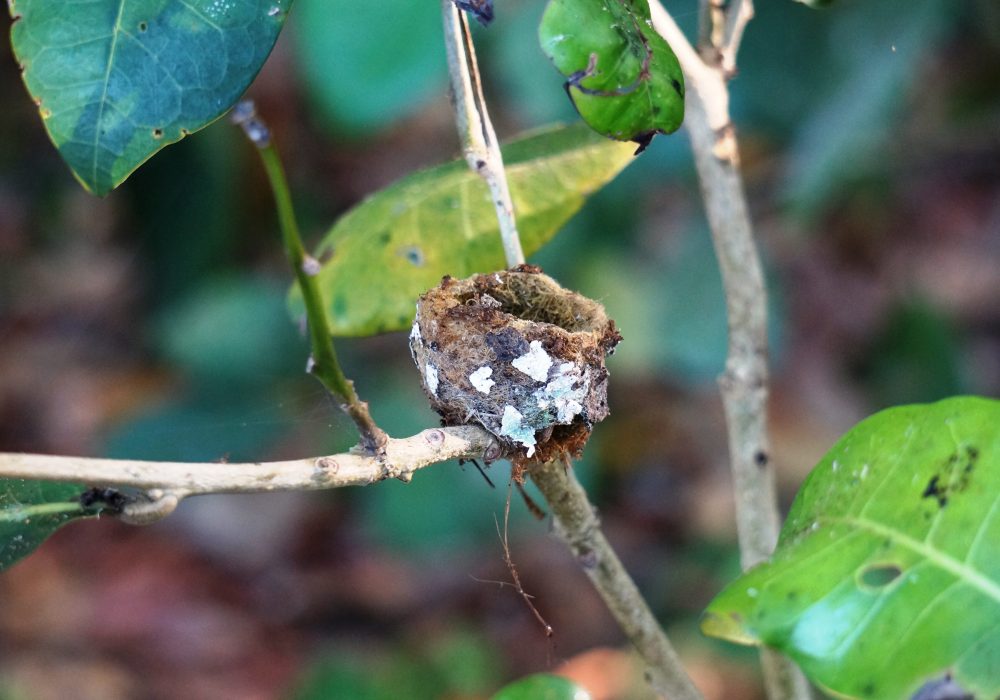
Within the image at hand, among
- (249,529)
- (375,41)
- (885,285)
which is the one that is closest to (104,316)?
(249,529)

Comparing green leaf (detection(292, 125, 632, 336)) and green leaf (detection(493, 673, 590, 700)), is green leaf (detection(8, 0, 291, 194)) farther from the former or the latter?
green leaf (detection(493, 673, 590, 700))

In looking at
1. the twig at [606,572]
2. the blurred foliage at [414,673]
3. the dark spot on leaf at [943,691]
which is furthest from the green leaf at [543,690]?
the blurred foliage at [414,673]

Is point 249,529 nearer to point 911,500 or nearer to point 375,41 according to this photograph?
point 375,41

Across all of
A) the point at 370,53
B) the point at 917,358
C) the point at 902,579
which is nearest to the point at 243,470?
the point at 902,579

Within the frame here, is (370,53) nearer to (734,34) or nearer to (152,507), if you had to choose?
(734,34)

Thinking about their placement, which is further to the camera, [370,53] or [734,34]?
[370,53]

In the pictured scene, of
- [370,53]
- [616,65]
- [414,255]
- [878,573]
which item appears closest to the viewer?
[616,65]
